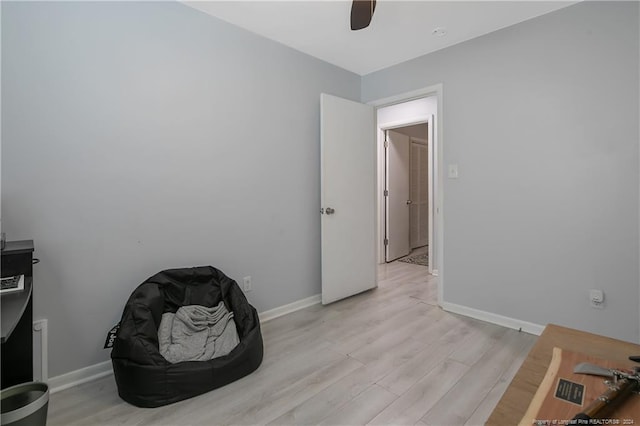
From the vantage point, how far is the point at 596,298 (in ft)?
7.57

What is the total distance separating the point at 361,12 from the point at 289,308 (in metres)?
2.40

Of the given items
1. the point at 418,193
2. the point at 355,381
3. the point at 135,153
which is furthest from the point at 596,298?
the point at 418,193

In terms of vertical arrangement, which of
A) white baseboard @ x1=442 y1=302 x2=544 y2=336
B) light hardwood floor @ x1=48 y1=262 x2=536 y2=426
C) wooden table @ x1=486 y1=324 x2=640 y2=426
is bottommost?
light hardwood floor @ x1=48 y1=262 x2=536 y2=426

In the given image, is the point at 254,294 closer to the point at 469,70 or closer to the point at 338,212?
the point at 338,212

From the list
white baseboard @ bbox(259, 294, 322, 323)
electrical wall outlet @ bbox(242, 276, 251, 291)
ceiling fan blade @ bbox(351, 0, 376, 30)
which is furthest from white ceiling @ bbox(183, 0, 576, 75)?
white baseboard @ bbox(259, 294, 322, 323)

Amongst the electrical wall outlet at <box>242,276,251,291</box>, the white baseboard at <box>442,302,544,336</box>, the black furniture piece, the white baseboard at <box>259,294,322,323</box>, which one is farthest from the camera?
the white baseboard at <box>259,294,322,323</box>

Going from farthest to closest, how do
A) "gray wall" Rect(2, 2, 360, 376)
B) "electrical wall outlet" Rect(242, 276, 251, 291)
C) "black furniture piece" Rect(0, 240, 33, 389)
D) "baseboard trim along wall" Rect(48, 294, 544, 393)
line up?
"electrical wall outlet" Rect(242, 276, 251, 291), "baseboard trim along wall" Rect(48, 294, 544, 393), "gray wall" Rect(2, 2, 360, 376), "black furniture piece" Rect(0, 240, 33, 389)

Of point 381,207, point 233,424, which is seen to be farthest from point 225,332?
point 381,207

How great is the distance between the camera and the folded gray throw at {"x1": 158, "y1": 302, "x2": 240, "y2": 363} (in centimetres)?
196

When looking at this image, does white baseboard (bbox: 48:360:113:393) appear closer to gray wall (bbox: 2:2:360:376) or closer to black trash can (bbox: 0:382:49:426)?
gray wall (bbox: 2:2:360:376)

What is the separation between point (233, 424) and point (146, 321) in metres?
0.74

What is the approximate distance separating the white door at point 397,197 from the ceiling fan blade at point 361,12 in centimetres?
299

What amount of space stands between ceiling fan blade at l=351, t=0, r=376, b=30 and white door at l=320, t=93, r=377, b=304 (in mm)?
1074

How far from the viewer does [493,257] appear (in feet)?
9.15
